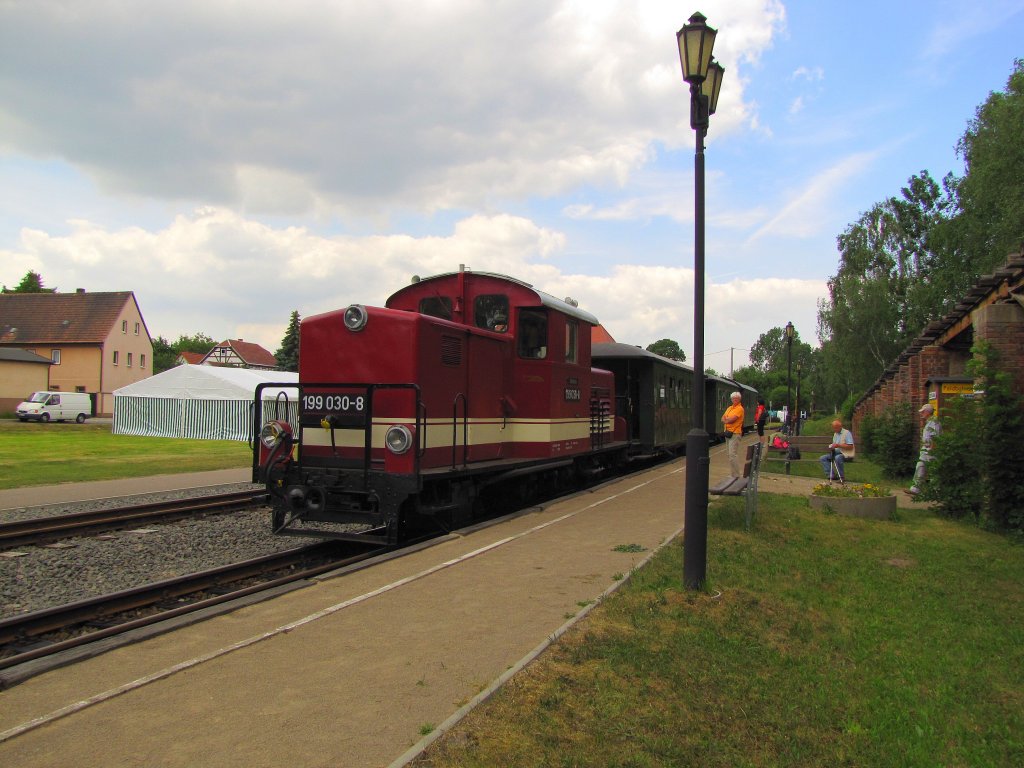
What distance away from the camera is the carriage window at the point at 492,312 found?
10492 millimetres

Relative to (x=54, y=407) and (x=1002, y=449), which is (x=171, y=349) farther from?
(x=1002, y=449)

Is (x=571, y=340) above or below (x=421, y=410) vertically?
above

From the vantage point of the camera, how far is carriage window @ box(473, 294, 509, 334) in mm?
10492

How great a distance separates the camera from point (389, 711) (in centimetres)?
389

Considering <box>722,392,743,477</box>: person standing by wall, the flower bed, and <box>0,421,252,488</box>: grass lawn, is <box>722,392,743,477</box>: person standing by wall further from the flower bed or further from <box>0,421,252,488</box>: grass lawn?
<box>0,421,252,488</box>: grass lawn

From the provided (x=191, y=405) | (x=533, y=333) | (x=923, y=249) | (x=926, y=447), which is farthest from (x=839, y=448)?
(x=923, y=249)

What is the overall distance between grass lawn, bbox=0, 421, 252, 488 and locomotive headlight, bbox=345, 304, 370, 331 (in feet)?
35.3

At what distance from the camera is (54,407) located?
40.0 m

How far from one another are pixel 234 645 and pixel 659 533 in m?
5.54

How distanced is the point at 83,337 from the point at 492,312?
5153 cm

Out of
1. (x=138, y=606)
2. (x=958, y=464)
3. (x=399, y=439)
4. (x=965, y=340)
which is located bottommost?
(x=138, y=606)

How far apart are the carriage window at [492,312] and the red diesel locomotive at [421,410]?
1cm

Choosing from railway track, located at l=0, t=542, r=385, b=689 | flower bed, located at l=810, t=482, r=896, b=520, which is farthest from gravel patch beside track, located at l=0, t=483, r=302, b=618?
flower bed, located at l=810, t=482, r=896, b=520

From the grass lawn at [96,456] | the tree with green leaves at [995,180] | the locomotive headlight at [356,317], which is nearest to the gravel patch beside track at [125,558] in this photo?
the locomotive headlight at [356,317]
